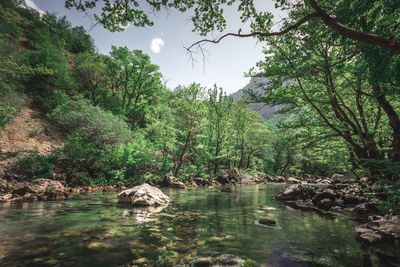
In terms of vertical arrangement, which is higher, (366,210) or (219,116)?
(219,116)

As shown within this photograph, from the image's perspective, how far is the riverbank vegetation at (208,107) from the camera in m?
6.67

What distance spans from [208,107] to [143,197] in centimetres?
1887

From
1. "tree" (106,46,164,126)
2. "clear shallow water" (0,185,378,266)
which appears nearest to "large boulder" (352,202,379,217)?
"clear shallow water" (0,185,378,266)

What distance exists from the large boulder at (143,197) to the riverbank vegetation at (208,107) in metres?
6.96

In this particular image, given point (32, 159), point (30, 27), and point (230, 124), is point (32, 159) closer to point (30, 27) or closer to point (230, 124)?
point (230, 124)

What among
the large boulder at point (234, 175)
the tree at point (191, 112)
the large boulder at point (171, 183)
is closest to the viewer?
the large boulder at point (171, 183)

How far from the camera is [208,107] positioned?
25.5m

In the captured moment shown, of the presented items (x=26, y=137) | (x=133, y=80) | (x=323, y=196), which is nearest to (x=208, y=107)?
(x=133, y=80)

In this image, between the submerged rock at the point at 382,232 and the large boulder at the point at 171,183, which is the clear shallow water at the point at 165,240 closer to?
the submerged rock at the point at 382,232

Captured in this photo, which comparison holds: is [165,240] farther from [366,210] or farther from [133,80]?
[133,80]

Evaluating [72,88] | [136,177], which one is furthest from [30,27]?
[136,177]

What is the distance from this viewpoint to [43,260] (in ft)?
9.91

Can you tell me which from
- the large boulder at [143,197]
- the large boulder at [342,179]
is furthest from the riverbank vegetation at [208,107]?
the large boulder at [143,197]

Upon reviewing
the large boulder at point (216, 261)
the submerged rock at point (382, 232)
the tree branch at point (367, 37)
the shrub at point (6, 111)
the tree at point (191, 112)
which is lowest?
the large boulder at point (216, 261)
